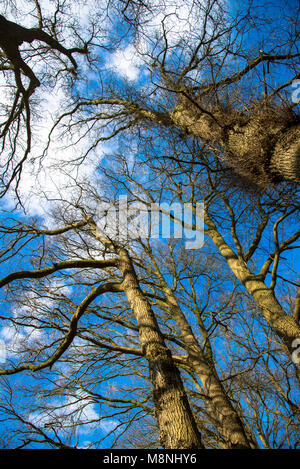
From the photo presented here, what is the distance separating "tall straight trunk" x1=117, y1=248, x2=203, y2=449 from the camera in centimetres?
177

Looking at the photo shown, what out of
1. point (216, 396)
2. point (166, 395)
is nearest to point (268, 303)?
point (216, 396)

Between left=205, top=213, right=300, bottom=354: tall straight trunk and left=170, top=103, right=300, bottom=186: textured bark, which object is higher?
left=170, top=103, right=300, bottom=186: textured bark

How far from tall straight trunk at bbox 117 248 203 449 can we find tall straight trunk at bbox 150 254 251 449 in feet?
6.39

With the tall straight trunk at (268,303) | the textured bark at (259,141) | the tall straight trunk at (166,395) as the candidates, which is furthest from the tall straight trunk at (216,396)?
the textured bark at (259,141)

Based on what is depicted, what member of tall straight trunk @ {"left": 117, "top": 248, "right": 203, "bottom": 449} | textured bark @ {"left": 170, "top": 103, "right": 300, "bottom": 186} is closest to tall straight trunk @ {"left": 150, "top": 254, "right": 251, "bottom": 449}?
tall straight trunk @ {"left": 117, "top": 248, "right": 203, "bottom": 449}

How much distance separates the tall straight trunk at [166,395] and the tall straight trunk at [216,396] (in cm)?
195

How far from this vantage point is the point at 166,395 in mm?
2004

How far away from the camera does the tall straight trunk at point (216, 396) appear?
332 cm

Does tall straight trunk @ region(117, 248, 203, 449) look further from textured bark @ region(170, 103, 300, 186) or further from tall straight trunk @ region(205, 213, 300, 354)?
textured bark @ region(170, 103, 300, 186)

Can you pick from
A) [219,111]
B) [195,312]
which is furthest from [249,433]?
[219,111]

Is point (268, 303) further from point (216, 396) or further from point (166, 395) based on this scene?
point (166, 395)
